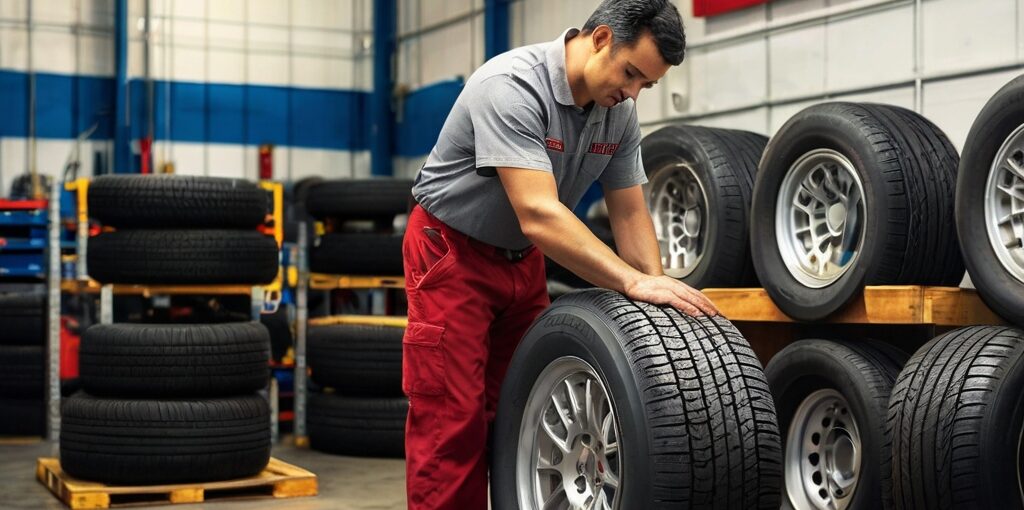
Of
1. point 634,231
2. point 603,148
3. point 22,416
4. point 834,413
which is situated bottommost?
point 22,416

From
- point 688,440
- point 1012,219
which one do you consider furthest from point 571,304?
point 1012,219

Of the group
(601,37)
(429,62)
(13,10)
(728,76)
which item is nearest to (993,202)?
(601,37)

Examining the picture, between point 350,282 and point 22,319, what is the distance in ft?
7.06

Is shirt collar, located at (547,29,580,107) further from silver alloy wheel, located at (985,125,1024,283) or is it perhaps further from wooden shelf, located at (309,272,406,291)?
wooden shelf, located at (309,272,406,291)

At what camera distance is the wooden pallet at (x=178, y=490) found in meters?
5.50

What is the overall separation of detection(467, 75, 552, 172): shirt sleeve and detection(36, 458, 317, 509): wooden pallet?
328cm

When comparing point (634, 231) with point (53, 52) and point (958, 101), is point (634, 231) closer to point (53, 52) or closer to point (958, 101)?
point (958, 101)

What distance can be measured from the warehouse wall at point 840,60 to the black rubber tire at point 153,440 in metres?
4.47

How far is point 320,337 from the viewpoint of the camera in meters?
7.57

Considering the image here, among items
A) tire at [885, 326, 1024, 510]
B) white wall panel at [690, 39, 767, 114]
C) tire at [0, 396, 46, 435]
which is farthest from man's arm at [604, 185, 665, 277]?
white wall panel at [690, 39, 767, 114]

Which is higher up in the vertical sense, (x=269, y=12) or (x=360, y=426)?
(x=269, y=12)

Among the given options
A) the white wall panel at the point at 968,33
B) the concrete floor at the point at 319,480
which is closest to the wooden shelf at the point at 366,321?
the concrete floor at the point at 319,480

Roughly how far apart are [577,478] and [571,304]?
44cm

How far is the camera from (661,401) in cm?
271
